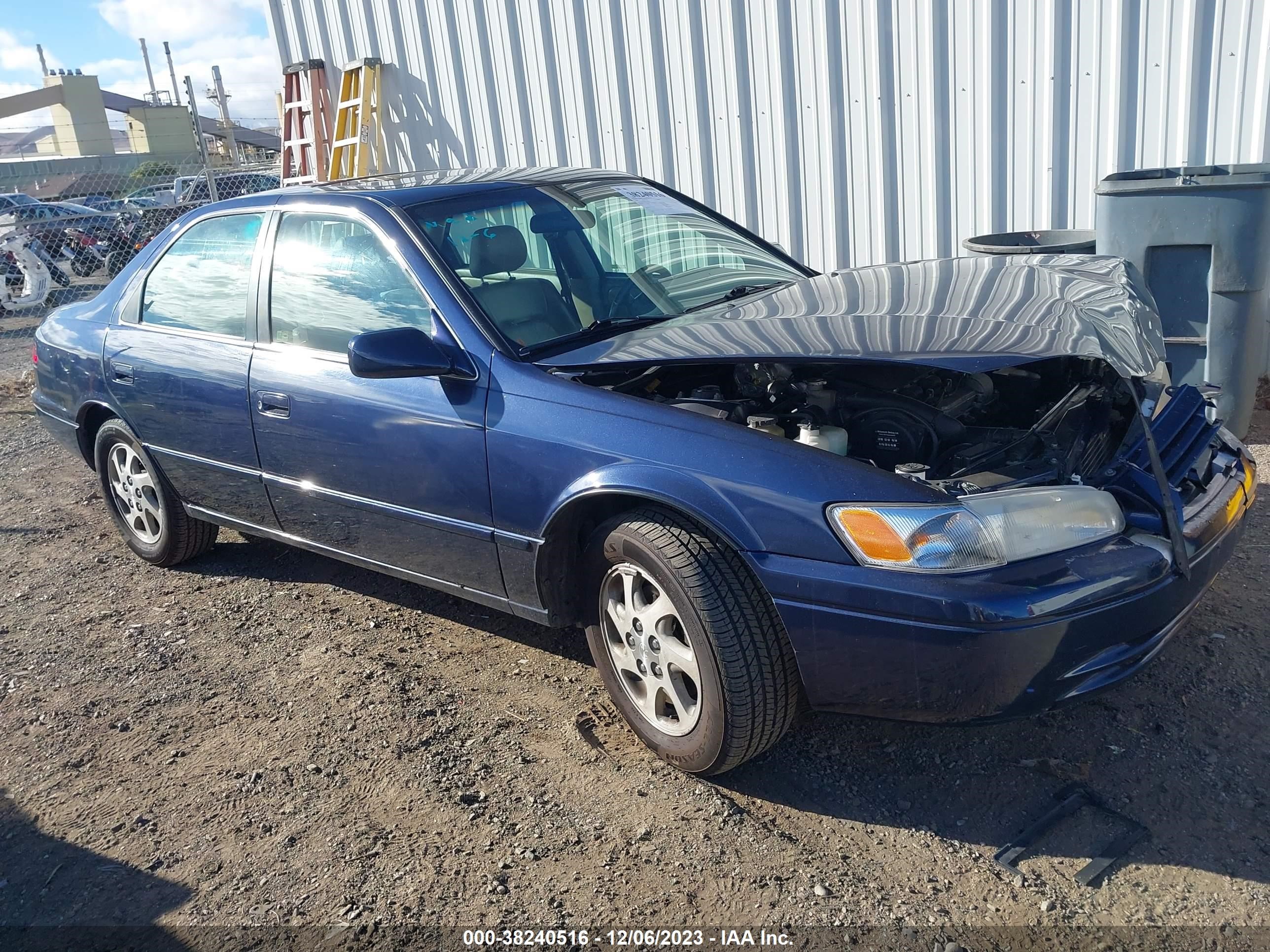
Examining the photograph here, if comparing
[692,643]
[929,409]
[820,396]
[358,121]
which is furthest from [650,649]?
[358,121]

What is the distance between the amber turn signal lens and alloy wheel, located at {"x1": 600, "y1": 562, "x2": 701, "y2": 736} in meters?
0.54

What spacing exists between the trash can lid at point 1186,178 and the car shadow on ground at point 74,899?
4805 millimetres

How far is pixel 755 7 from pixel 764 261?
3.36 m

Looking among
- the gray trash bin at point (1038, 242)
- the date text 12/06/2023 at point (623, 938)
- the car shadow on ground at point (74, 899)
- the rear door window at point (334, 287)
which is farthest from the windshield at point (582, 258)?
the car shadow on ground at point (74, 899)

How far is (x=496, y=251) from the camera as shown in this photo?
3.59 m

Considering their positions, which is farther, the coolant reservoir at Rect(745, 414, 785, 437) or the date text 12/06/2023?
the coolant reservoir at Rect(745, 414, 785, 437)

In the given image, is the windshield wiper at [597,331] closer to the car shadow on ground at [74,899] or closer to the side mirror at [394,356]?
the side mirror at [394,356]

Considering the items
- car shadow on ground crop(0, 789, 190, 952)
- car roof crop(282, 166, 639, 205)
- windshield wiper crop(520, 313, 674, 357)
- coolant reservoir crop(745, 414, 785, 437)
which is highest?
car roof crop(282, 166, 639, 205)

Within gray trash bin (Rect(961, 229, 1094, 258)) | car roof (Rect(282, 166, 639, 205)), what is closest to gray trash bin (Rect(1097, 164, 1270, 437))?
gray trash bin (Rect(961, 229, 1094, 258))

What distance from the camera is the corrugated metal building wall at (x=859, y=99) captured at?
5652 millimetres

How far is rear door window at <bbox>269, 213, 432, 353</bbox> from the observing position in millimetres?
3467

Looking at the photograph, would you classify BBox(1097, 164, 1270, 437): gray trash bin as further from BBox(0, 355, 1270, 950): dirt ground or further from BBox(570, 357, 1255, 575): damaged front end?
BBox(570, 357, 1255, 575): damaged front end

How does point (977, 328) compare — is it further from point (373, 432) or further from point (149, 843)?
point (149, 843)

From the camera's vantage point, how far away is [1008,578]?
243 centimetres
